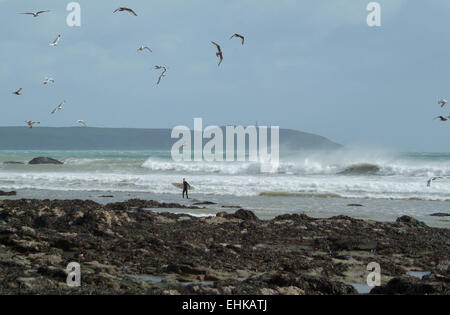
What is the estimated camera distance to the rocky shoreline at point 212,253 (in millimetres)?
7828

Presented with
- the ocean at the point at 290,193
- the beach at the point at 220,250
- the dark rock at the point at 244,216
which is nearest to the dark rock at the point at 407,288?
the beach at the point at 220,250

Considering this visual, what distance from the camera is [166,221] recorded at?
1523 cm

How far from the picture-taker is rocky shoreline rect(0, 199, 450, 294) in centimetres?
783

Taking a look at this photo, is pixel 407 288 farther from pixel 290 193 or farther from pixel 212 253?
pixel 290 193

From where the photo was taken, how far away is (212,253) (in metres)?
10.6

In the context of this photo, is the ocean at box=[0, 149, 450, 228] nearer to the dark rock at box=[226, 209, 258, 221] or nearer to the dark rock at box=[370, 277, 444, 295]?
the dark rock at box=[226, 209, 258, 221]

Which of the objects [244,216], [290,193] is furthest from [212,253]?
[290,193]

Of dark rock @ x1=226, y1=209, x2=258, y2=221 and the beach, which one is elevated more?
dark rock @ x1=226, y1=209, x2=258, y2=221

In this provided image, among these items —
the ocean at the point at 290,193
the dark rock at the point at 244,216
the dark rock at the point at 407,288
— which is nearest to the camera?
the dark rock at the point at 407,288

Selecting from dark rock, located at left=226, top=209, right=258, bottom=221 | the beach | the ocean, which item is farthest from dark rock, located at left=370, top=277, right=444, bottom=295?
the ocean

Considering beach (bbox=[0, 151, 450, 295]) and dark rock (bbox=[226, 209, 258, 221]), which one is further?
dark rock (bbox=[226, 209, 258, 221])

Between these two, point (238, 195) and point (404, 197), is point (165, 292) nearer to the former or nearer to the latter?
point (238, 195)

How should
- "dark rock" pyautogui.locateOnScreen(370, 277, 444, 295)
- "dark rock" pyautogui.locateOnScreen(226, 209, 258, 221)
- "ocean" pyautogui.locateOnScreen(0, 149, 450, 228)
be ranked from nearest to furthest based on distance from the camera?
"dark rock" pyautogui.locateOnScreen(370, 277, 444, 295) < "dark rock" pyautogui.locateOnScreen(226, 209, 258, 221) < "ocean" pyautogui.locateOnScreen(0, 149, 450, 228)

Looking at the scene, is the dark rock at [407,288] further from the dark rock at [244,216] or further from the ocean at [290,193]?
the ocean at [290,193]
